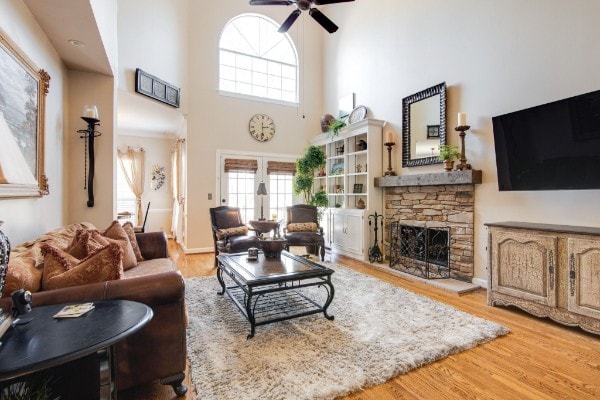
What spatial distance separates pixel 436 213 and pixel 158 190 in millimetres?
6464

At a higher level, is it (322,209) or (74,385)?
(322,209)

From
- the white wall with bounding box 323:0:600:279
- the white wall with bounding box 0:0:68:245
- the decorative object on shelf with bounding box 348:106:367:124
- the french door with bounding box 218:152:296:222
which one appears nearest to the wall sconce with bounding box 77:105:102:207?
the white wall with bounding box 0:0:68:245

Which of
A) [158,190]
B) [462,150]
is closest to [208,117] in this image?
[158,190]

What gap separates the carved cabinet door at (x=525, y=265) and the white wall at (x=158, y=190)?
7.10 m

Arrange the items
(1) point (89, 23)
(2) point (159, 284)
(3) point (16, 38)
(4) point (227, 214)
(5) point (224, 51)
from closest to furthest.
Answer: (2) point (159, 284) < (3) point (16, 38) < (1) point (89, 23) < (4) point (227, 214) < (5) point (224, 51)

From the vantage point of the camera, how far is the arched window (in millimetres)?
6180

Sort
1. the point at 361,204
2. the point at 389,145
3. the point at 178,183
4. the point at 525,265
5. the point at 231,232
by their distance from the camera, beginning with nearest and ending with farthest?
the point at 525,265
the point at 231,232
the point at 389,145
the point at 361,204
the point at 178,183

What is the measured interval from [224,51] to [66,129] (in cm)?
369

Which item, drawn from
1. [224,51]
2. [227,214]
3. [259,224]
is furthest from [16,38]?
[224,51]

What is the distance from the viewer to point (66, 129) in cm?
339

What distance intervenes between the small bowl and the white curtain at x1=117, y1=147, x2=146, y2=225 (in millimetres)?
5283

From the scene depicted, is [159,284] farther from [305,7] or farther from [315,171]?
[315,171]

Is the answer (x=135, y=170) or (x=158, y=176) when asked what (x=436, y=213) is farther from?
(x=135, y=170)

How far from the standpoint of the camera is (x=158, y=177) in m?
7.57
